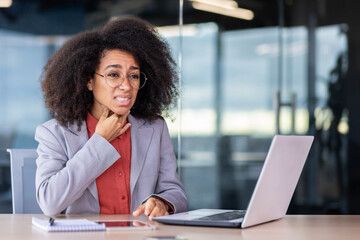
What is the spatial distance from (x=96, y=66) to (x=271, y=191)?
43.9 inches

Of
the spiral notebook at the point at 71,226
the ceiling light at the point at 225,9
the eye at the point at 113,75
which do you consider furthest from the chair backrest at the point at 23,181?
the ceiling light at the point at 225,9

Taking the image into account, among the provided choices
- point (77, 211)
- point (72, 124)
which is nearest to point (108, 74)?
point (72, 124)

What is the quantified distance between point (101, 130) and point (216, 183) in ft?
9.25

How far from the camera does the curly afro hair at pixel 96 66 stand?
2590 mm

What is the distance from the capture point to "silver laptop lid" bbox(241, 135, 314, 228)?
5.71ft

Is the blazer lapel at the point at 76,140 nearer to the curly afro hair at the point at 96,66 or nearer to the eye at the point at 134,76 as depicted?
the curly afro hair at the point at 96,66

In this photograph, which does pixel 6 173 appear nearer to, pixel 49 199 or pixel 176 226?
pixel 49 199

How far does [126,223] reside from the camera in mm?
1899

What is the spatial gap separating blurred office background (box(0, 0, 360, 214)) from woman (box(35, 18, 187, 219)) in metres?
2.20

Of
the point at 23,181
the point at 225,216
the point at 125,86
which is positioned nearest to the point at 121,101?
the point at 125,86

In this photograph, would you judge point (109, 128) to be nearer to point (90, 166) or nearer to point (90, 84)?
point (90, 166)

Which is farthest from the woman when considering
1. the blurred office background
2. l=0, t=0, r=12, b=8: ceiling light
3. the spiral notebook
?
l=0, t=0, r=12, b=8: ceiling light

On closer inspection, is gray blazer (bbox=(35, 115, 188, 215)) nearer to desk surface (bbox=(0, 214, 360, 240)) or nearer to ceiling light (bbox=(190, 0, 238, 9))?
desk surface (bbox=(0, 214, 360, 240))

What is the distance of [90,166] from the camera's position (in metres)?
2.25
